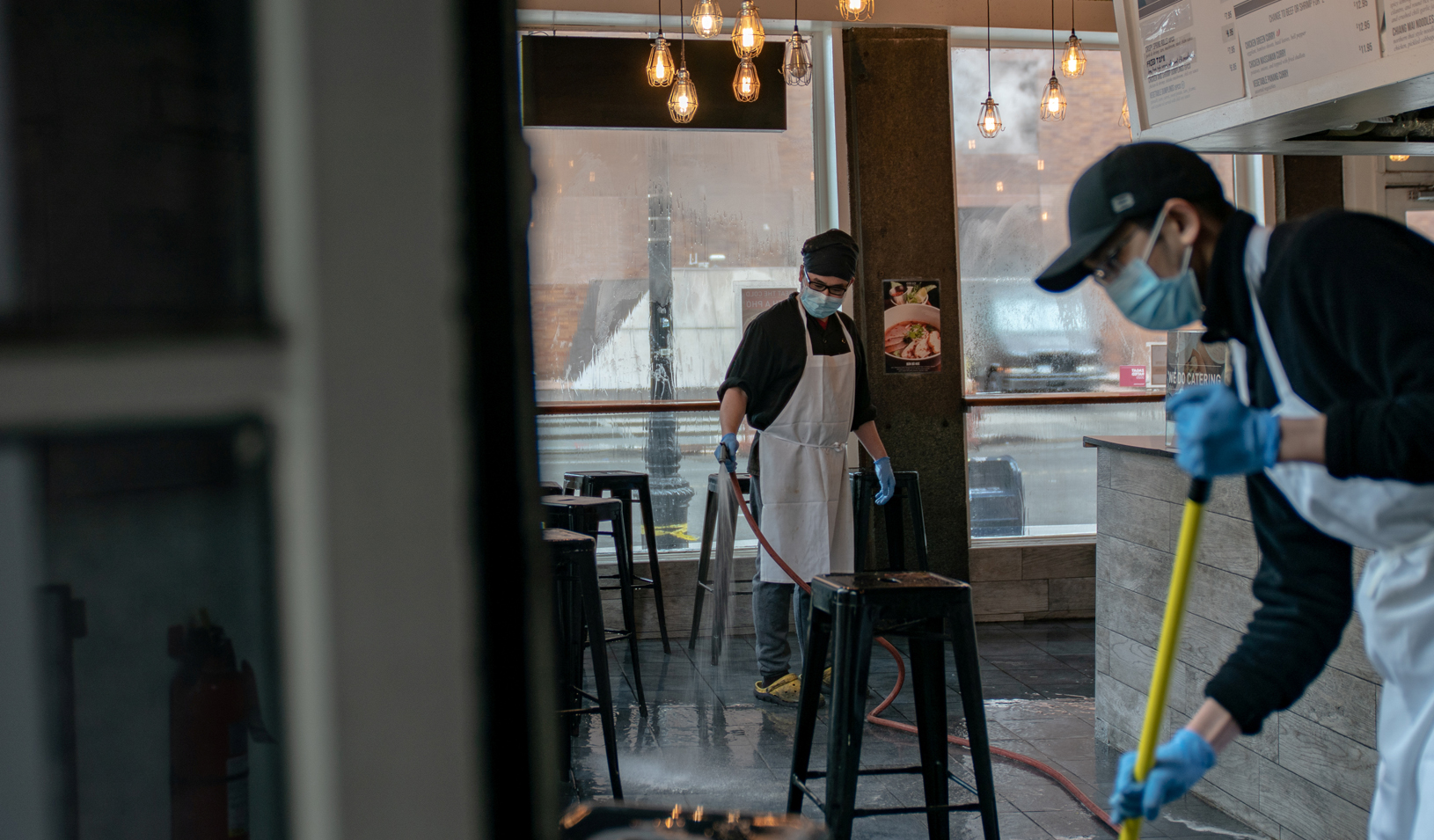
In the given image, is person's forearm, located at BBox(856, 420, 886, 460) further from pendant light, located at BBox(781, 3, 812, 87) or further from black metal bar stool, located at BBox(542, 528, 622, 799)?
black metal bar stool, located at BBox(542, 528, 622, 799)

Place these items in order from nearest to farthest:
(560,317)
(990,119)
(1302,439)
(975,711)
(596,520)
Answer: (1302,439) → (975,711) → (596,520) → (990,119) → (560,317)

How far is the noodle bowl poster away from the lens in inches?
217

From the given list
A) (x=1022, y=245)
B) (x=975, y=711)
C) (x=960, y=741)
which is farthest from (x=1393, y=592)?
(x=1022, y=245)

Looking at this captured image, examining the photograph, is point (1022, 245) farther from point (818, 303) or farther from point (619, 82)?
point (619, 82)

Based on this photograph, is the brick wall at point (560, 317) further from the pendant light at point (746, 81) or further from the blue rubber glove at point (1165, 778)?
the blue rubber glove at point (1165, 778)

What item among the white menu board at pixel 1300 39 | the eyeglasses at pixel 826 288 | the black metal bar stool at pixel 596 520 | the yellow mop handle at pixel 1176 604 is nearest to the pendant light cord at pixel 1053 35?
the white menu board at pixel 1300 39

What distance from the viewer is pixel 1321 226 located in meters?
1.35

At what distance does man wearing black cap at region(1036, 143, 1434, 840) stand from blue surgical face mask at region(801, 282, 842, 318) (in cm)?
250

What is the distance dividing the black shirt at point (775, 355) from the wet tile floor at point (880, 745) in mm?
1222

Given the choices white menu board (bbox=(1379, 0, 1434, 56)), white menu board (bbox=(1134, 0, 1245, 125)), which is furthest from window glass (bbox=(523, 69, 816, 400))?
white menu board (bbox=(1379, 0, 1434, 56))

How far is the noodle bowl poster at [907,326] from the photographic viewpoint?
18.0 feet

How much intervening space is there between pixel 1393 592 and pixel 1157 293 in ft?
1.76

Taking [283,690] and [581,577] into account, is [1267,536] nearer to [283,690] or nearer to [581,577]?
[283,690]

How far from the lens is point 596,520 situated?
4.02m
